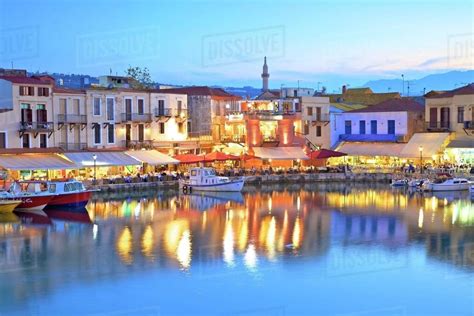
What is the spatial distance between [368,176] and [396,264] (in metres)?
26.3

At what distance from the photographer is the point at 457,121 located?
49.7 meters

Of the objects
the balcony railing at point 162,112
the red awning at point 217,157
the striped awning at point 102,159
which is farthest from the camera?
the balcony railing at point 162,112

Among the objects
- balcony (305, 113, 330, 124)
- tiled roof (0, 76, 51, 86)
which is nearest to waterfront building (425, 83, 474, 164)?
balcony (305, 113, 330, 124)

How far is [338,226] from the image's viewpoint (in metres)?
31.2

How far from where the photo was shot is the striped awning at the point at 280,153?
5047 centimetres

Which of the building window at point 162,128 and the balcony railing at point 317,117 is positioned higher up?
the balcony railing at point 317,117

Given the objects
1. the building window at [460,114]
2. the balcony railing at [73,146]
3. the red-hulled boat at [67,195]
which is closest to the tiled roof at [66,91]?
the balcony railing at [73,146]

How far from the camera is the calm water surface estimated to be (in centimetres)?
1933

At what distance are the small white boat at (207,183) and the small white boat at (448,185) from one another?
37.0ft

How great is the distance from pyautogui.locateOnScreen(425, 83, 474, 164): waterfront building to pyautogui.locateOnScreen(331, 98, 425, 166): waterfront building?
2265mm

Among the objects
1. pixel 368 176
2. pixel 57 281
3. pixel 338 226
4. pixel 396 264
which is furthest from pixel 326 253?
pixel 368 176

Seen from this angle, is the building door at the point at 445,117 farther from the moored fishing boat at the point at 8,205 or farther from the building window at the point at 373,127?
the moored fishing boat at the point at 8,205

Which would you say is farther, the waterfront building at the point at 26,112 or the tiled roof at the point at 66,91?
the tiled roof at the point at 66,91

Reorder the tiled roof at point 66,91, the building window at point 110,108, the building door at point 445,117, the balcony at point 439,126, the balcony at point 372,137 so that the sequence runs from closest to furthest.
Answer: the tiled roof at point 66,91 < the building window at point 110,108 < the balcony at point 439,126 < the building door at point 445,117 < the balcony at point 372,137
